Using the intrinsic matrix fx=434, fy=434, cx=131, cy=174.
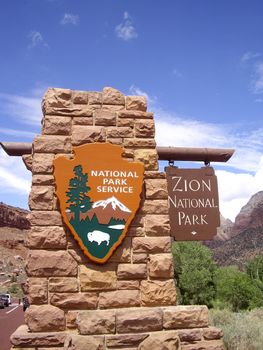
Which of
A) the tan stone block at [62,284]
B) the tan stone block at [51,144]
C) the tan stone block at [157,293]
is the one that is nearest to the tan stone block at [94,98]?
the tan stone block at [51,144]

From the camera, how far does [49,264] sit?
468 centimetres

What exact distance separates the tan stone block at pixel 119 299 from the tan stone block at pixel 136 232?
2.06ft

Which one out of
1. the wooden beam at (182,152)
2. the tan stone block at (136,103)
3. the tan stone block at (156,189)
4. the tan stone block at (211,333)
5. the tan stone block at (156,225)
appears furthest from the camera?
the wooden beam at (182,152)

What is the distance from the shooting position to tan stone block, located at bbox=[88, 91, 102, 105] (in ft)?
17.6

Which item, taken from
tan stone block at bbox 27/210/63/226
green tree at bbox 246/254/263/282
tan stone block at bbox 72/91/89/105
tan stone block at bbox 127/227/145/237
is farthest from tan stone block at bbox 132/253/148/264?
green tree at bbox 246/254/263/282

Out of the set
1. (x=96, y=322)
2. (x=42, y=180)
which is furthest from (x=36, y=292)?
(x=42, y=180)

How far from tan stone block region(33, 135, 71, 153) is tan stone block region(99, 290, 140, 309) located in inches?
67.4

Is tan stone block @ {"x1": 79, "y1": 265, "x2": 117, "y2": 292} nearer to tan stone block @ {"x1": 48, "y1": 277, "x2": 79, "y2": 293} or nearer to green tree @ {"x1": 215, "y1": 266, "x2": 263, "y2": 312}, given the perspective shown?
tan stone block @ {"x1": 48, "y1": 277, "x2": 79, "y2": 293}

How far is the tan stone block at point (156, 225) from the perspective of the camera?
505 centimetres

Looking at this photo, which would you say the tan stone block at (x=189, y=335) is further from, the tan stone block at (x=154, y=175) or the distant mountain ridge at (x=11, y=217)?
the distant mountain ridge at (x=11, y=217)

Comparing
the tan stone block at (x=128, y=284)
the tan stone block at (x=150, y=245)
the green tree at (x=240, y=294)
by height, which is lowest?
the green tree at (x=240, y=294)

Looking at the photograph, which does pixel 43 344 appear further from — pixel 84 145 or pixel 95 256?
pixel 84 145

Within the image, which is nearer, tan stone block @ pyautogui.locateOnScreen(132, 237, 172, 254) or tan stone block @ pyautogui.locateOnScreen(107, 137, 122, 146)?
tan stone block @ pyautogui.locateOnScreen(132, 237, 172, 254)

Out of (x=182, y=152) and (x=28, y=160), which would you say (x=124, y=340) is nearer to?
(x=28, y=160)
